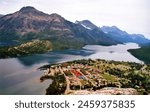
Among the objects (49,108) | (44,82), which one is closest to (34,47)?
(44,82)

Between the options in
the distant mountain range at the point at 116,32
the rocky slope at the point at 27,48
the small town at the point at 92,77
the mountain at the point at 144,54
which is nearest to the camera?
the small town at the point at 92,77

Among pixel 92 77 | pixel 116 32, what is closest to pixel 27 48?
pixel 116 32

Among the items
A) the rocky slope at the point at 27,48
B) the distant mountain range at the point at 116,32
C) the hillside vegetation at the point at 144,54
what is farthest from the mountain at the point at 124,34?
the rocky slope at the point at 27,48

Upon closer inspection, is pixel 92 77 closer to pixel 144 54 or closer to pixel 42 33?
pixel 144 54

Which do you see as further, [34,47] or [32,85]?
[34,47]

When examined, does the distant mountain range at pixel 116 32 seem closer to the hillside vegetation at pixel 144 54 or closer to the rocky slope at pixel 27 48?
the hillside vegetation at pixel 144 54

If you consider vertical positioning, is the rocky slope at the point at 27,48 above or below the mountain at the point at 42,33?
below

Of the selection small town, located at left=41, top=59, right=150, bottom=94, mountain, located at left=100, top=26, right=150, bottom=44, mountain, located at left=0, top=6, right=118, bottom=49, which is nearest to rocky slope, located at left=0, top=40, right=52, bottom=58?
mountain, located at left=0, top=6, right=118, bottom=49

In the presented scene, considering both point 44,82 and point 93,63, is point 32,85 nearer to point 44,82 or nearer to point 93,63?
point 44,82
